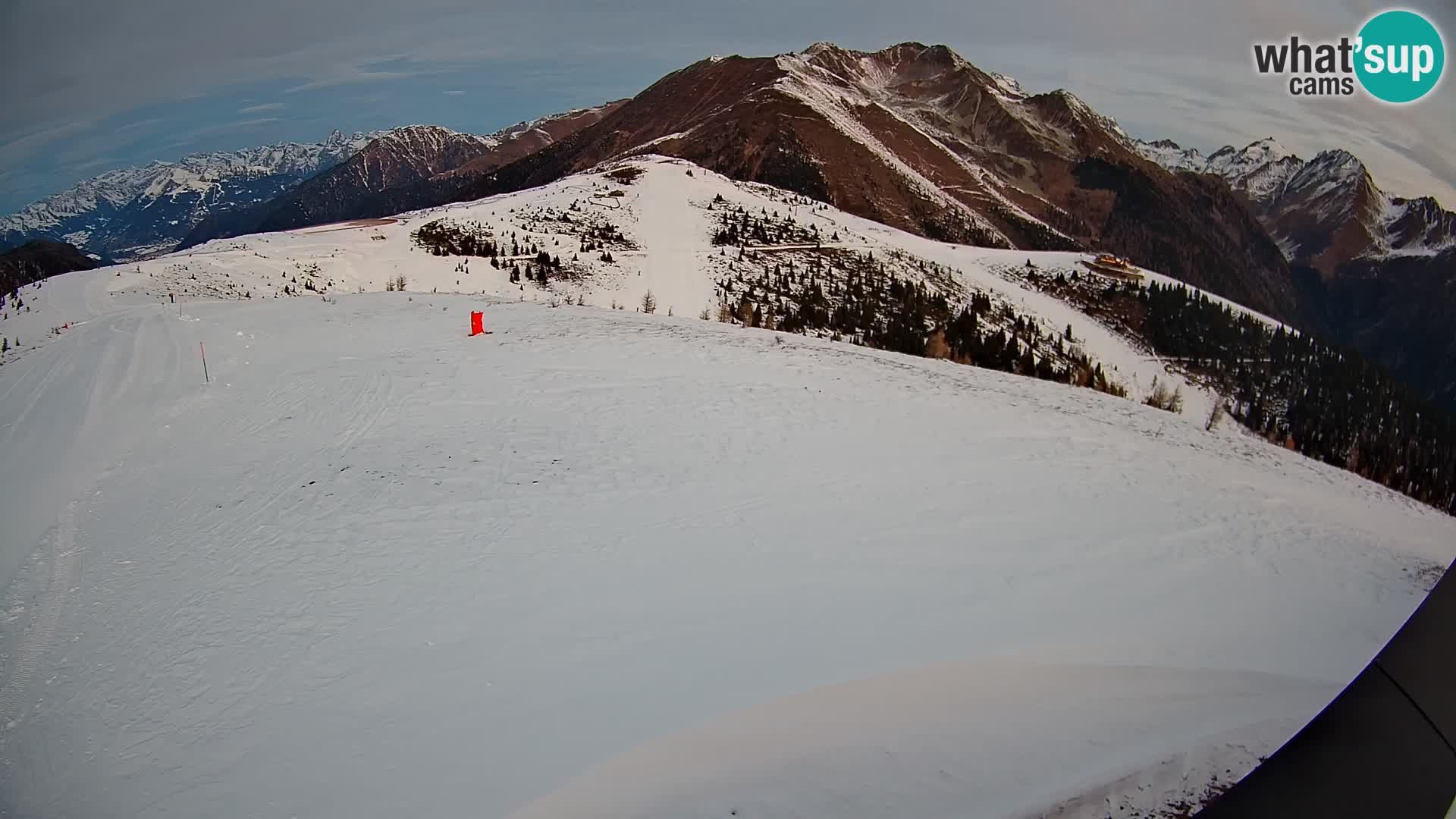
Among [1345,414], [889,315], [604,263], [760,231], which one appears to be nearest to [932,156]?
[760,231]

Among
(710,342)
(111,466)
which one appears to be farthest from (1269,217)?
(111,466)

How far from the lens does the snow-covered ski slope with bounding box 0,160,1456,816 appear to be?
8.04 ft

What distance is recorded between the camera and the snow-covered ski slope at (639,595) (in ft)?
8.04

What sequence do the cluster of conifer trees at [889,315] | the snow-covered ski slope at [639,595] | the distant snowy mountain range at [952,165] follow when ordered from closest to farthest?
the snow-covered ski slope at [639,595] < the cluster of conifer trees at [889,315] < the distant snowy mountain range at [952,165]

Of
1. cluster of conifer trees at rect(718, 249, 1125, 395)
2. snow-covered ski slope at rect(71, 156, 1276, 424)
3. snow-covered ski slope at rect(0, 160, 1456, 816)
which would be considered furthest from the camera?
snow-covered ski slope at rect(71, 156, 1276, 424)

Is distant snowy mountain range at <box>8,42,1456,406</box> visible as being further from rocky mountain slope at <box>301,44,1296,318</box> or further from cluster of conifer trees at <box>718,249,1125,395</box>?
cluster of conifer trees at <box>718,249,1125,395</box>

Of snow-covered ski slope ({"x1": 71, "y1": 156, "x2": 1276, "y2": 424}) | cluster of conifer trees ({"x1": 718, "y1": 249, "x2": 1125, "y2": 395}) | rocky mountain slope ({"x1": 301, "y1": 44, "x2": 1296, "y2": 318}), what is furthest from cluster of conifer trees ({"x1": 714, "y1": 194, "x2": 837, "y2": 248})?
rocky mountain slope ({"x1": 301, "y1": 44, "x2": 1296, "y2": 318})

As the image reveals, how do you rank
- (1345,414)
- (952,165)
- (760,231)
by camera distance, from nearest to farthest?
(1345,414) → (760,231) → (952,165)

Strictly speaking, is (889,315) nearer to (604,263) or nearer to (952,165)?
(604,263)

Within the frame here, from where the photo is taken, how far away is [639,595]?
13.4 ft

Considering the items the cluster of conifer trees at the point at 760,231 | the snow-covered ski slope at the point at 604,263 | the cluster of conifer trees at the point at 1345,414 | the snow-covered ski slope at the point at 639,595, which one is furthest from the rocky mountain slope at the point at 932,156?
the snow-covered ski slope at the point at 639,595

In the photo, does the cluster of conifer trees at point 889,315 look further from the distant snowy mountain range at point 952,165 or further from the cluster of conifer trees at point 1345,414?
the distant snowy mountain range at point 952,165

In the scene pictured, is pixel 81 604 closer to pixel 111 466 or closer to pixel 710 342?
pixel 111 466

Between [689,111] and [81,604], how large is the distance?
136 m
